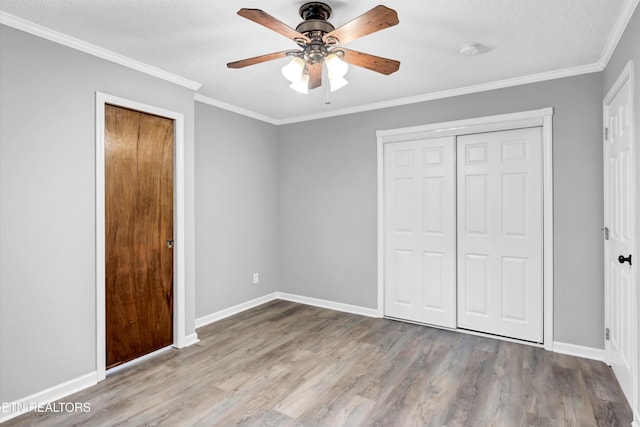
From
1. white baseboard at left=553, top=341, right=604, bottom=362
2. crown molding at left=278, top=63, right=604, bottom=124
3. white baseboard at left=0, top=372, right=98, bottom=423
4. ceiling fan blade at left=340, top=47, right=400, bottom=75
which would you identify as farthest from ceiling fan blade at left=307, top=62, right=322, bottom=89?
white baseboard at left=553, top=341, right=604, bottom=362

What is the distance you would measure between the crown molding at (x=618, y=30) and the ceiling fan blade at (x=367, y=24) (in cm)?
146

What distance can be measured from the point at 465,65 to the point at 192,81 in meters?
2.45

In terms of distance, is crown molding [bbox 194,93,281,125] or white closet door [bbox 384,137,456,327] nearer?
white closet door [bbox 384,137,456,327]

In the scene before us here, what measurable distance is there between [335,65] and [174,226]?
6.89ft

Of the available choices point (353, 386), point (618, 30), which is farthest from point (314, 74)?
point (353, 386)

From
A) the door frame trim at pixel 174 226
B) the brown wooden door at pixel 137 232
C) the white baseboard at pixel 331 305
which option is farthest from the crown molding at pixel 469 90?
the white baseboard at pixel 331 305

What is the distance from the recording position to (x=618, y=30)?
2.35 metres

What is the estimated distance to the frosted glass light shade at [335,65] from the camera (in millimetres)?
2154

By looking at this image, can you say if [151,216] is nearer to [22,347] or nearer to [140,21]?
[22,347]

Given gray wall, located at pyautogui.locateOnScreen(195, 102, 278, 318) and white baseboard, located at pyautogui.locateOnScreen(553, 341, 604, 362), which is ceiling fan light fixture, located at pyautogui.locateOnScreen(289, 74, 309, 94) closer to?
gray wall, located at pyautogui.locateOnScreen(195, 102, 278, 318)

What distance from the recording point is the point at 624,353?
2465mm

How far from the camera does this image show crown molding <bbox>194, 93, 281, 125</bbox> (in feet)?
→ 12.6

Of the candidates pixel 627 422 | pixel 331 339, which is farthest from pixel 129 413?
pixel 627 422

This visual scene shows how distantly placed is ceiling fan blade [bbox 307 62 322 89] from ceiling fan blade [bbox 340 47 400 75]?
0.17 m
